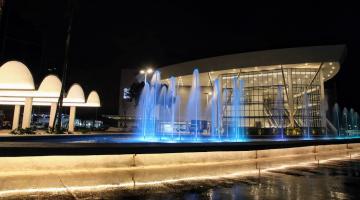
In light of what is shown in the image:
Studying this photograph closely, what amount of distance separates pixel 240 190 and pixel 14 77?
797 inches

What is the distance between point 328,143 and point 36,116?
234ft

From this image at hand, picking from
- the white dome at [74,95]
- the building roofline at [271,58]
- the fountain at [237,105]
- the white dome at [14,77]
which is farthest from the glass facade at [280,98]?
the white dome at [14,77]

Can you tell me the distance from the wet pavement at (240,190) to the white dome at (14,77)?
1844cm

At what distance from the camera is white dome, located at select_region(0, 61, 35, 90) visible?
21.0 meters

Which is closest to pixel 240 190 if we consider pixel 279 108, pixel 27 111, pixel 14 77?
pixel 14 77

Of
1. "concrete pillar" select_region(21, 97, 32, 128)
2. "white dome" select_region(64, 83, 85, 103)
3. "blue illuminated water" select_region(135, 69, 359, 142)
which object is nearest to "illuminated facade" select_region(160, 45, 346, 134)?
"blue illuminated water" select_region(135, 69, 359, 142)

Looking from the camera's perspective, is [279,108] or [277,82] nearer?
[279,108]

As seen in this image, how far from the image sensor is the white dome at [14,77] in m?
21.0

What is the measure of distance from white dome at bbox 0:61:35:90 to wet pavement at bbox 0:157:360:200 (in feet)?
60.5

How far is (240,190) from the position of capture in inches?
237

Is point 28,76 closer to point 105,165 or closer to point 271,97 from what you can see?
point 105,165

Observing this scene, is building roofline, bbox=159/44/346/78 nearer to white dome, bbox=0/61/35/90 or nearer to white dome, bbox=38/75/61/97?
white dome, bbox=38/75/61/97

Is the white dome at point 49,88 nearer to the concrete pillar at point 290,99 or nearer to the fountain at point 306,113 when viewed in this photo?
the concrete pillar at point 290,99

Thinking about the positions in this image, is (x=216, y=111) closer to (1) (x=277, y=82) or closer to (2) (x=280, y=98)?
(2) (x=280, y=98)
